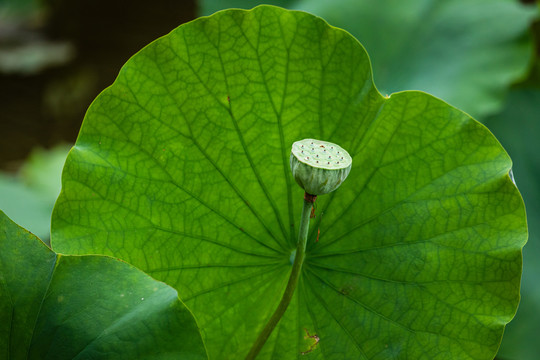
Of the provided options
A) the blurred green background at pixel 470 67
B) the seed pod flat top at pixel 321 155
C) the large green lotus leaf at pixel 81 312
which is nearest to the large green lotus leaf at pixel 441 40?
the blurred green background at pixel 470 67

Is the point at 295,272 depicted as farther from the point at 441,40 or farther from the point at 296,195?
the point at 441,40

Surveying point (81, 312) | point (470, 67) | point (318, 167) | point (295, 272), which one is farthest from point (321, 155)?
point (470, 67)

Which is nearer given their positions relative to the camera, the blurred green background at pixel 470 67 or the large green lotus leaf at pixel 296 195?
the large green lotus leaf at pixel 296 195

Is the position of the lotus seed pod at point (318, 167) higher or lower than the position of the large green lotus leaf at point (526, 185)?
higher

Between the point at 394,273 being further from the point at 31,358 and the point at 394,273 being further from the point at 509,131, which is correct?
the point at 509,131

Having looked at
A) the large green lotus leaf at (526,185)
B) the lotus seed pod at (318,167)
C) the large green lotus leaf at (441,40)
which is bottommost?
the large green lotus leaf at (526,185)

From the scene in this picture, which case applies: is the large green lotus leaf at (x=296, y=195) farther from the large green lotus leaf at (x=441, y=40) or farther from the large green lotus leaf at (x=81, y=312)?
the large green lotus leaf at (x=441, y=40)
